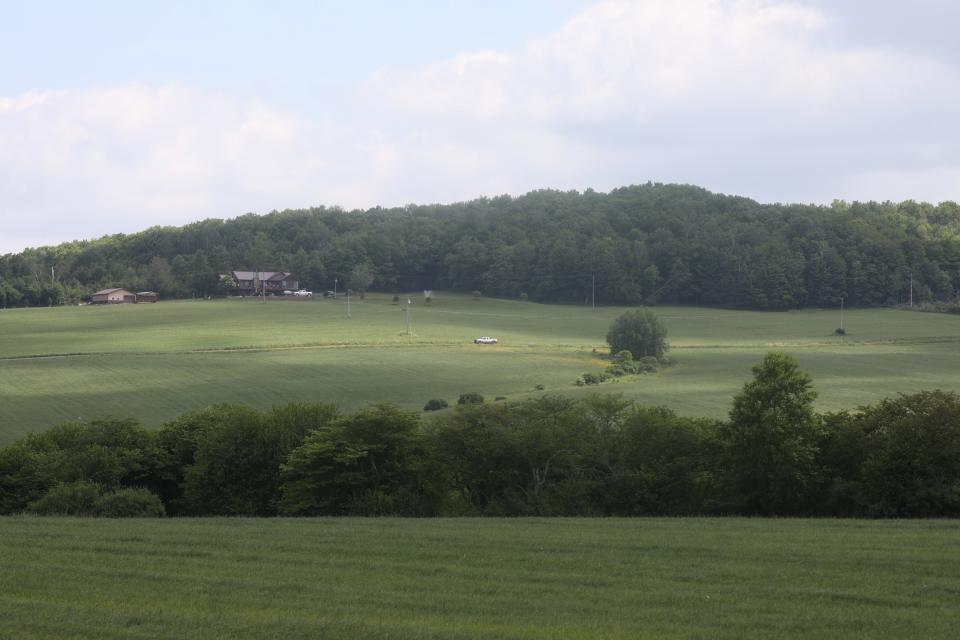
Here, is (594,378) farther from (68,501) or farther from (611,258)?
(611,258)

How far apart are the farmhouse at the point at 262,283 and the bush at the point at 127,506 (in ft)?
447

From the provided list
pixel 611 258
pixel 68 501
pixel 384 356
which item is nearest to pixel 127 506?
pixel 68 501

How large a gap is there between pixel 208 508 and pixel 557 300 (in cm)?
12452

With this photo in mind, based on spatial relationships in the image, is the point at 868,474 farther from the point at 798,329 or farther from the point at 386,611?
the point at 798,329

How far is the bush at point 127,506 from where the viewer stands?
1385 inches

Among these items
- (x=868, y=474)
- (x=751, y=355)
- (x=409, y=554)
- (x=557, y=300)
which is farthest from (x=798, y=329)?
(x=409, y=554)

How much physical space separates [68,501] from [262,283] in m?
139

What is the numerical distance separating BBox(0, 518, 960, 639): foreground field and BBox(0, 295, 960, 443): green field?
35.5m

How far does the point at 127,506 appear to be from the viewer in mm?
35594

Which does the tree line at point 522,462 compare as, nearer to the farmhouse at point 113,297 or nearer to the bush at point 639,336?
the bush at point 639,336

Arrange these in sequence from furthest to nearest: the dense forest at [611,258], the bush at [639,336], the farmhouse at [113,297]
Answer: the farmhouse at [113,297]
the dense forest at [611,258]
the bush at [639,336]

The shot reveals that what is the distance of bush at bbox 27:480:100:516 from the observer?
35.5 m

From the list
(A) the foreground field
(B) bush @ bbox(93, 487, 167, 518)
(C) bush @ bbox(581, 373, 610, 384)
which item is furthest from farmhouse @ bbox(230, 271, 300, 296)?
(A) the foreground field

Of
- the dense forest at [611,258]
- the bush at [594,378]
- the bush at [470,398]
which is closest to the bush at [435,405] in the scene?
the bush at [470,398]
